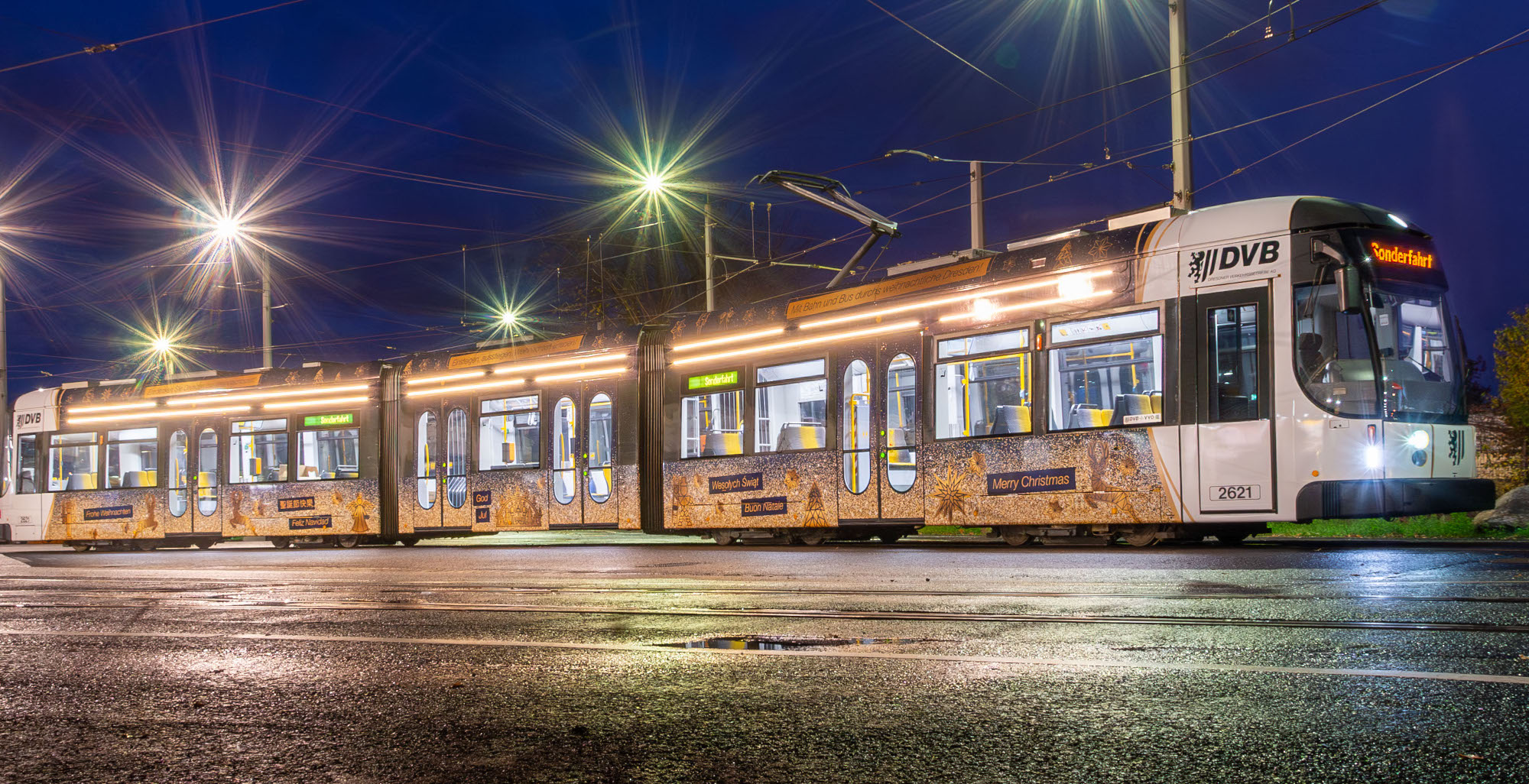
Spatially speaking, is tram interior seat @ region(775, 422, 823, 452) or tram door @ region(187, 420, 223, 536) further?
tram door @ region(187, 420, 223, 536)

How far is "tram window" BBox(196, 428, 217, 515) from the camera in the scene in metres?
24.9

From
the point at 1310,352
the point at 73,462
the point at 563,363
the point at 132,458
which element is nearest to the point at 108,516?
the point at 132,458

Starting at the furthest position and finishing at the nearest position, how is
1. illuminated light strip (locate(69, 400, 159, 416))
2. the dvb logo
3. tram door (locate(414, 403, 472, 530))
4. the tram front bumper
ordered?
1. illuminated light strip (locate(69, 400, 159, 416))
2. tram door (locate(414, 403, 472, 530))
3. the dvb logo
4. the tram front bumper

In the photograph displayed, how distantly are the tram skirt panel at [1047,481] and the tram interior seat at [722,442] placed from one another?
10.8 ft

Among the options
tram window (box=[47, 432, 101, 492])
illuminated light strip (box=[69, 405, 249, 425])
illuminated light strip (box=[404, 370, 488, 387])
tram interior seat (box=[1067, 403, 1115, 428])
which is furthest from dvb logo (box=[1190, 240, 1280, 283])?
tram window (box=[47, 432, 101, 492])

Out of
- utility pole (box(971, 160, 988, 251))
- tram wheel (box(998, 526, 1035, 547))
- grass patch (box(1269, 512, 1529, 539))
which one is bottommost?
grass patch (box(1269, 512, 1529, 539))

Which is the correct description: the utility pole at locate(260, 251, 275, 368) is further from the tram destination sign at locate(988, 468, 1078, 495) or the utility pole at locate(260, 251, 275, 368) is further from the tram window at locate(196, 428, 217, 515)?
the tram destination sign at locate(988, 468, 1078, 495)

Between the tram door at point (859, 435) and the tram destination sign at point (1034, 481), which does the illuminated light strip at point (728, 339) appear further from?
the tram destination sign at point (1034, 481)

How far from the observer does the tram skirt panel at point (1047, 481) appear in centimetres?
1352

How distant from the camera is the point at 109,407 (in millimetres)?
26188

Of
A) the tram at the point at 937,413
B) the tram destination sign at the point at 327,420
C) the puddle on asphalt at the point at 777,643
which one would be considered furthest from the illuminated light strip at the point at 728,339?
the puddle on asphalt at the point at 777,643

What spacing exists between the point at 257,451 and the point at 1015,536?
15618 mm

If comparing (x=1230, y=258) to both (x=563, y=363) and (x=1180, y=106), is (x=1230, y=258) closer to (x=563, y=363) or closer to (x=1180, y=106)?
(x=1180, y=106)

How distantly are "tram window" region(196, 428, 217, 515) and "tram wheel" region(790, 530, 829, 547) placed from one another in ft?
42.5
